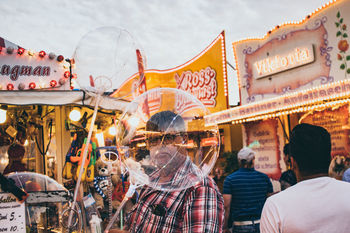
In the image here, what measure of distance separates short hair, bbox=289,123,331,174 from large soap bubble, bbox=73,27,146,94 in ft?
7.63

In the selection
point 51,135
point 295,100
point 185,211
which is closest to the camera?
point 185,211

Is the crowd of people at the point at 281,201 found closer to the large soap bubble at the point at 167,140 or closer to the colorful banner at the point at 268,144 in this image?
the large soap bubble at the point at 167,140

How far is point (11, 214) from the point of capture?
293cm

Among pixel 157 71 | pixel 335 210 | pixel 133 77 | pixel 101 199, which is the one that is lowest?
pixel 101 199

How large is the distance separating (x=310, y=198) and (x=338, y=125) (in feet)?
22.3

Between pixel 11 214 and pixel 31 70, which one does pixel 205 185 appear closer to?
pixel 11 214

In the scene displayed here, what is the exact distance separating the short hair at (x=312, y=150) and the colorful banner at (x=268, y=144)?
776 cm

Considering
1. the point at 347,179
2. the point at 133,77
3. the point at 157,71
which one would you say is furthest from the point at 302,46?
the point at 157,71

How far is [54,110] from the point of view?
7.12m

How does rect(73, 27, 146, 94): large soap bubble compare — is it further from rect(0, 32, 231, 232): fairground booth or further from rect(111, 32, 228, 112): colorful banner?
rect(111, 32, 228, 112): colorful banner

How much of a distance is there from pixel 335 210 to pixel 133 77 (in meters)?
2.74

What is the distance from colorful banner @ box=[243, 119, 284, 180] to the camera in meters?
9.19

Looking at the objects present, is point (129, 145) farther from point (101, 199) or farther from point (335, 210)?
point (101, 199)

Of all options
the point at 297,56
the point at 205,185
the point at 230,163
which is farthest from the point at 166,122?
the point at 230,163
